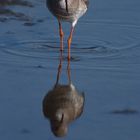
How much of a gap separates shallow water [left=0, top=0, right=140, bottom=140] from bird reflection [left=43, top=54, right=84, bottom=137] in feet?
0.18

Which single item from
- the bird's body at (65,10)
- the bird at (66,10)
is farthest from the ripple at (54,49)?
the bird's body at (65,10)

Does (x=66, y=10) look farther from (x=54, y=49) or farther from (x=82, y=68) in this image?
(x=82, y=68)

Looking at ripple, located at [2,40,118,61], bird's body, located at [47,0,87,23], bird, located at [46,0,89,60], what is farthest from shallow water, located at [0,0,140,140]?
bird's body, located at [47,0,87,23]

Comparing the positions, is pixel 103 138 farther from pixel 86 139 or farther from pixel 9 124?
pixel 9 124

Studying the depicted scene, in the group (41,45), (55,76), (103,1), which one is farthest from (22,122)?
(103,1)

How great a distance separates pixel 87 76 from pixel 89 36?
1.36 m

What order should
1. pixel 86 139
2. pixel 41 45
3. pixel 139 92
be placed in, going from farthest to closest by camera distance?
pixel 41 45
pixel 139 92
pixel 86 139

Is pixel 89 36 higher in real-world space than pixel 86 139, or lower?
lower

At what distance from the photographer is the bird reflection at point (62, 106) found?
580 cm

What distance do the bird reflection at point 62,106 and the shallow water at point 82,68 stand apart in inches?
2.2

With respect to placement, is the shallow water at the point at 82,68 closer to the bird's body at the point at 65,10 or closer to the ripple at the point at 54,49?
the ripple at the point at 54,49

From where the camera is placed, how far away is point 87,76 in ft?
22.4

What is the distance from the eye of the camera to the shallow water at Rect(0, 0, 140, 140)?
18.8ft

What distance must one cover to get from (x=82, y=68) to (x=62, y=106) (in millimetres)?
933
